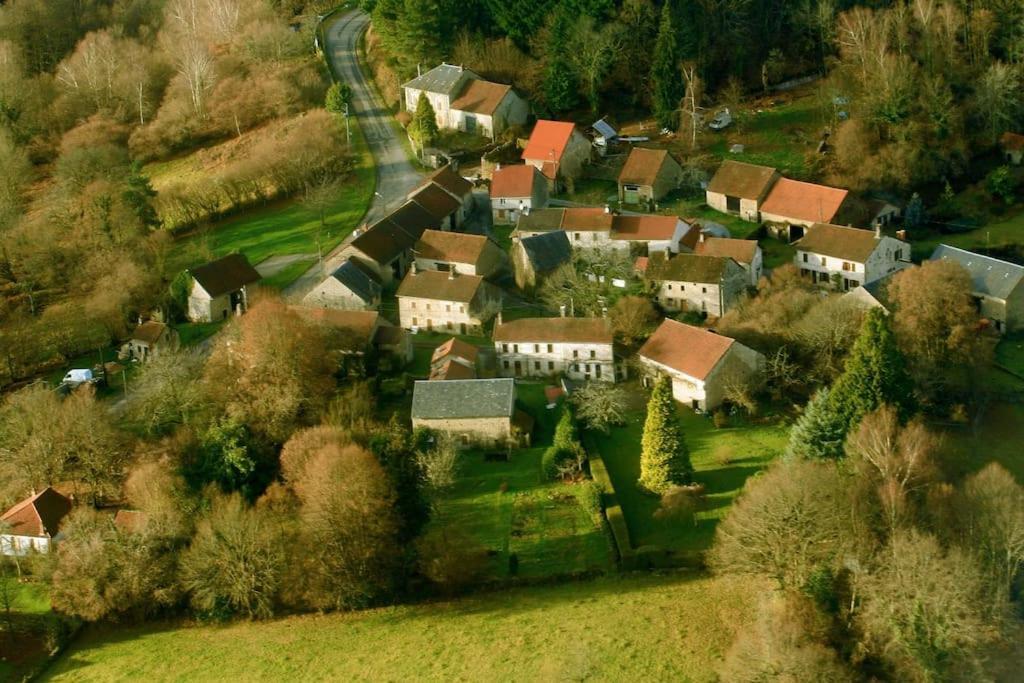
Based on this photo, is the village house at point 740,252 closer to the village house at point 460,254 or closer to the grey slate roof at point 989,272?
the grey slate roof at point 989,272

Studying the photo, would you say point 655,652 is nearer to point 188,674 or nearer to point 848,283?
point 188,674

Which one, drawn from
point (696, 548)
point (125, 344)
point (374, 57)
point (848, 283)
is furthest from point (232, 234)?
point (696, 548)

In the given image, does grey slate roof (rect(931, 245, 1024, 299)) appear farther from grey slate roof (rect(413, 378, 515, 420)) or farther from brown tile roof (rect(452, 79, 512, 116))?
brown tile roof (rect(452, 79, 512, 116))

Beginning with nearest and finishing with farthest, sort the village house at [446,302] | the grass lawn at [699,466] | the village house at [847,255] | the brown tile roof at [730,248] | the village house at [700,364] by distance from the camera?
the grass lawn at [699,466] → the village house at [700,364] → the village house at [446,302] → the brown tile roof at [730,248] → the village house at [847,255]

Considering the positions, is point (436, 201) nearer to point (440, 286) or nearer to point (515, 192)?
point (515, 192)

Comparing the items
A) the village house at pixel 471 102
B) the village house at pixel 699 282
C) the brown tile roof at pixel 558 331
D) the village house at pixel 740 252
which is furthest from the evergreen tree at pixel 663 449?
the village house at pixel 471 102

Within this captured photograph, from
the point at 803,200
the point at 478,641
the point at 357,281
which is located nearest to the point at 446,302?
the point at 357,281
